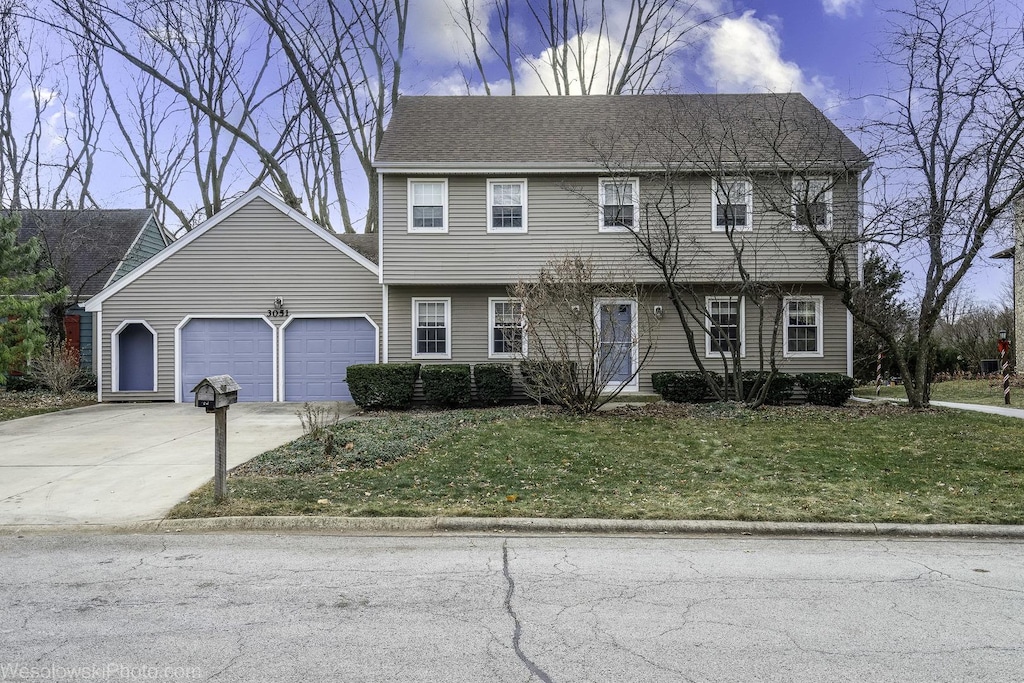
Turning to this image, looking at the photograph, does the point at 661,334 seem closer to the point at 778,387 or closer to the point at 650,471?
the point at 778,387

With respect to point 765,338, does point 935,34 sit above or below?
above

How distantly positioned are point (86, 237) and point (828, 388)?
2367 centimetres

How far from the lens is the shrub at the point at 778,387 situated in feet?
48.0

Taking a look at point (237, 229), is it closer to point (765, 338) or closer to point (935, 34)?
point (765, 338)

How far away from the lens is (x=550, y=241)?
634 inches

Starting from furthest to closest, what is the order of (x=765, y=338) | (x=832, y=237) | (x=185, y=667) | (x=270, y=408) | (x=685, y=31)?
(x=685, y=31) → (x=765, y=338) → (x=270, y=408) → (x=832, y=237) → (x=185, y=667)

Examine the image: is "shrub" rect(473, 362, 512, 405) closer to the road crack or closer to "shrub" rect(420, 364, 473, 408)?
"shrub" rect(420, 364, 473, 408)

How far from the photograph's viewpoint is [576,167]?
15773 mm

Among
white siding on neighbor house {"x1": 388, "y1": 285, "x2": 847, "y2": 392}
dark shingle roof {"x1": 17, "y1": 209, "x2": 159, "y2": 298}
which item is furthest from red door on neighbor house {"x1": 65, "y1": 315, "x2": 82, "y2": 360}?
white siding on neighbor house {"x1": 388, "y1": 285, "x2": 847, "y2": 392}

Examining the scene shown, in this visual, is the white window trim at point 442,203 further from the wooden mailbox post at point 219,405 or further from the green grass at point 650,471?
the wooden mailbox post at point 219,405

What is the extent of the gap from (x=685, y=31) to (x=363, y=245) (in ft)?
54.3

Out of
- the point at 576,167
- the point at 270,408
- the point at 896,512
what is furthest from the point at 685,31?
the point at 896,512

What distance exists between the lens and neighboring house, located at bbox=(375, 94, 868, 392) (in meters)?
15.8

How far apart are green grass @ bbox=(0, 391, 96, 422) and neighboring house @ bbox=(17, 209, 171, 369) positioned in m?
2.12
